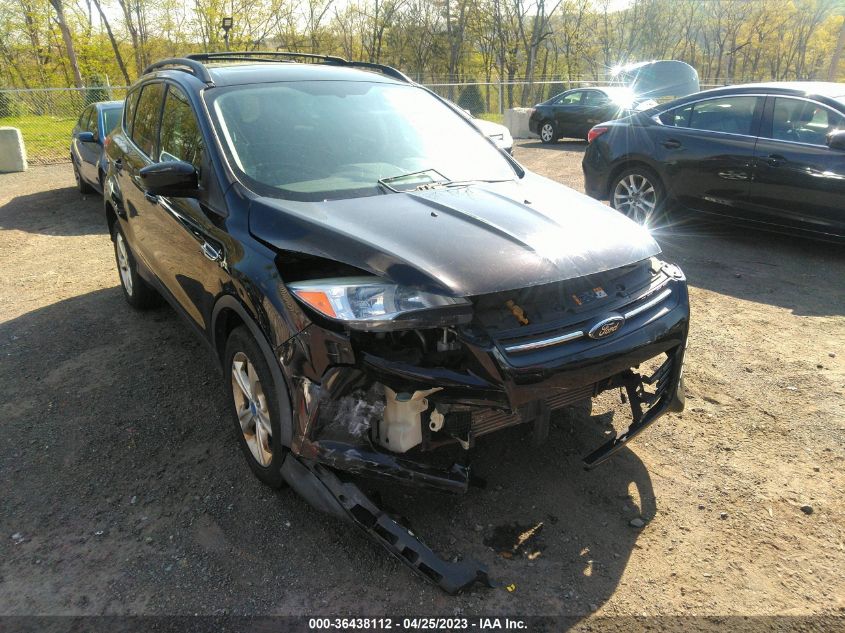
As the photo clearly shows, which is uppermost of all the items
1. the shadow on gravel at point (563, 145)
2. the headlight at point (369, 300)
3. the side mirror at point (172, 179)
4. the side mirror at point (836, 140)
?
the side mirror at point (172, 179)

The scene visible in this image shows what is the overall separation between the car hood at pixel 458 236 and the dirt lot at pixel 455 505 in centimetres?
88

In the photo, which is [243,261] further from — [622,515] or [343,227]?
[622,515]

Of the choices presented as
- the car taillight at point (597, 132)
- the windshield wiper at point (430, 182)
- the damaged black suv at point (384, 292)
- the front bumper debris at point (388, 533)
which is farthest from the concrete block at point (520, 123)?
the front bumper debris at point (388, 533)

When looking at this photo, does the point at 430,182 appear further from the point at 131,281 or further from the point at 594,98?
the point at 594,98

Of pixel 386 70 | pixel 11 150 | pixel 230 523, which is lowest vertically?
pixel 230 523

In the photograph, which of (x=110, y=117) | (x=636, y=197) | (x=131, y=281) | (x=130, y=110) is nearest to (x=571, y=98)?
(x=636, y=197)

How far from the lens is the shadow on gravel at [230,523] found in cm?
241

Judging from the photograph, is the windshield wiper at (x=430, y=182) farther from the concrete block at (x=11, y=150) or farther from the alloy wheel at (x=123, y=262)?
the concrete block at (x=11, y=150)

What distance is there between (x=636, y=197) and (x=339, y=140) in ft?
16.7

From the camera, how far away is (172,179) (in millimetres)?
3074

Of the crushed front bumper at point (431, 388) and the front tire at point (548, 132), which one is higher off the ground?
the crushed front bumper at point (431, 388)

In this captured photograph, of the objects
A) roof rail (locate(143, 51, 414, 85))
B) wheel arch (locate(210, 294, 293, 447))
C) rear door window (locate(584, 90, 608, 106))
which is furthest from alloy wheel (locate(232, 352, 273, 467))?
rear door window (locate(584, 90, 608, 106))

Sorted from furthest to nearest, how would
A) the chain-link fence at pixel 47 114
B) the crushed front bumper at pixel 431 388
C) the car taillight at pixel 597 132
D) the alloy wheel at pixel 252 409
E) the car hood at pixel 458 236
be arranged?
the chain-link fence at pixel 47 114 < the car taillight at pixel 597 132 < the alloy wheel at pixel 252 409 < the car hood at pixel 458 236 < the crushed front bumper at pixel 431 388

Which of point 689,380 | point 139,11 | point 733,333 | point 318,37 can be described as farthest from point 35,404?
point 318,37
